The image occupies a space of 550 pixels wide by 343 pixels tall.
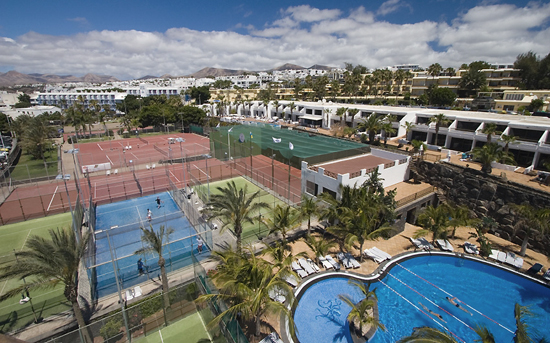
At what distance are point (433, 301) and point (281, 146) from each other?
21.3 m

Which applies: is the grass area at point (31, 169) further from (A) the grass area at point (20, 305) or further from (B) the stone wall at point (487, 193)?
(B) the stone wall at point (487, 193)

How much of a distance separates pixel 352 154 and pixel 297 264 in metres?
17.0

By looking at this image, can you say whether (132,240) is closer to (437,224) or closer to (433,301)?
(433,301)

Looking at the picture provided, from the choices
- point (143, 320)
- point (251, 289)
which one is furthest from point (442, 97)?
point (143, 320)

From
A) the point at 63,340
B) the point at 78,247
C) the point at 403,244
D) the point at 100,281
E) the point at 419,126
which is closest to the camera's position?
the point at 63,340

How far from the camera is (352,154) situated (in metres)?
30.0

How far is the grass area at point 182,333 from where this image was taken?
492 inches

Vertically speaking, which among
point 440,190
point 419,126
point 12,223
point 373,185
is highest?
point 419,126

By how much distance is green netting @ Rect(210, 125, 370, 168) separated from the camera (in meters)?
27.9

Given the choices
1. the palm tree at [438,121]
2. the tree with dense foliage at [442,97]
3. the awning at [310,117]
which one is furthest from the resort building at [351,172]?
the tree with dense foliage at [442,97]

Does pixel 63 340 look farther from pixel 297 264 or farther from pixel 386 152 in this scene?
pixel 386 152

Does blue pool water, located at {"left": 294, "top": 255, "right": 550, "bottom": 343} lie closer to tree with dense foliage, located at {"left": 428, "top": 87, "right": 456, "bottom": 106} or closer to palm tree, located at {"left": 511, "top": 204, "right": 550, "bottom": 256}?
palm tree, located at {"left": 511, "top": 204, "right": 550, "bottom": 256}

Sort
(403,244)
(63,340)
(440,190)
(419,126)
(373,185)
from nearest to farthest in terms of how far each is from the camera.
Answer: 1. (63,340)
2. (403,244)
3. (373,185)
4. (440,190)
5. (419,126)

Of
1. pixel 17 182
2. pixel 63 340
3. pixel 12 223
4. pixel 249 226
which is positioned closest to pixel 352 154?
pixel 249 226
